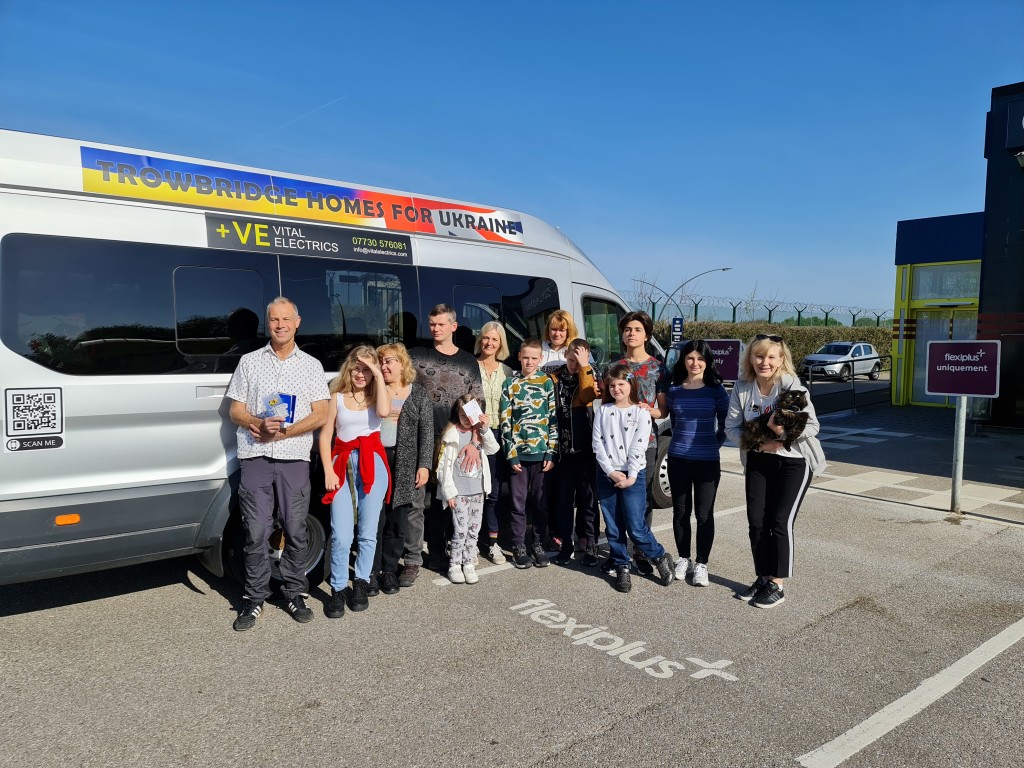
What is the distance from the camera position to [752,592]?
4805 millimetres

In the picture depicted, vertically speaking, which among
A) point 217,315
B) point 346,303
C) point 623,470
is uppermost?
point 346,303

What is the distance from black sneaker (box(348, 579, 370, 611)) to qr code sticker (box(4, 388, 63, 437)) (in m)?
1.85

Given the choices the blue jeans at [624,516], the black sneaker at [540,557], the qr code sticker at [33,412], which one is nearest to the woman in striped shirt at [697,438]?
the blue jeans at [624,516]

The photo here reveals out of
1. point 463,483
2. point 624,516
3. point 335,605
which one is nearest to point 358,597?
→ point 335,605

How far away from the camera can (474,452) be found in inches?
198

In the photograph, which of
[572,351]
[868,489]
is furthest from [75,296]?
[868,489]

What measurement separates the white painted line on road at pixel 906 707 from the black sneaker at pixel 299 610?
2.71 m

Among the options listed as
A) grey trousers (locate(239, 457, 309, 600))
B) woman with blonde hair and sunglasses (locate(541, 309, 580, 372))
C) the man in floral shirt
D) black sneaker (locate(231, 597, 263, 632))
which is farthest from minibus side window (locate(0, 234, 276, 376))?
the man in floral shirt

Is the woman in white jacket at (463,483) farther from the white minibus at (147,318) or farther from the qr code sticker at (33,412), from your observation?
the qr code sticker at (33,412)

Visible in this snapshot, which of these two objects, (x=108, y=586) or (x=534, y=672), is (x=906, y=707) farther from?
(x=108, y=586)

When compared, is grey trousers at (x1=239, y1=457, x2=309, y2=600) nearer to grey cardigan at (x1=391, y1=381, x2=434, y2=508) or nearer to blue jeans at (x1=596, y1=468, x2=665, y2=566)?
grey cardigan at (x1=391, y1=381, x2=434, y2=508)

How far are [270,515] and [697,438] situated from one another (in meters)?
2.69

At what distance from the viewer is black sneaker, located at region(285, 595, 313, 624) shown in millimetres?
4324

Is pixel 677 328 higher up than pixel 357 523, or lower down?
higher up
